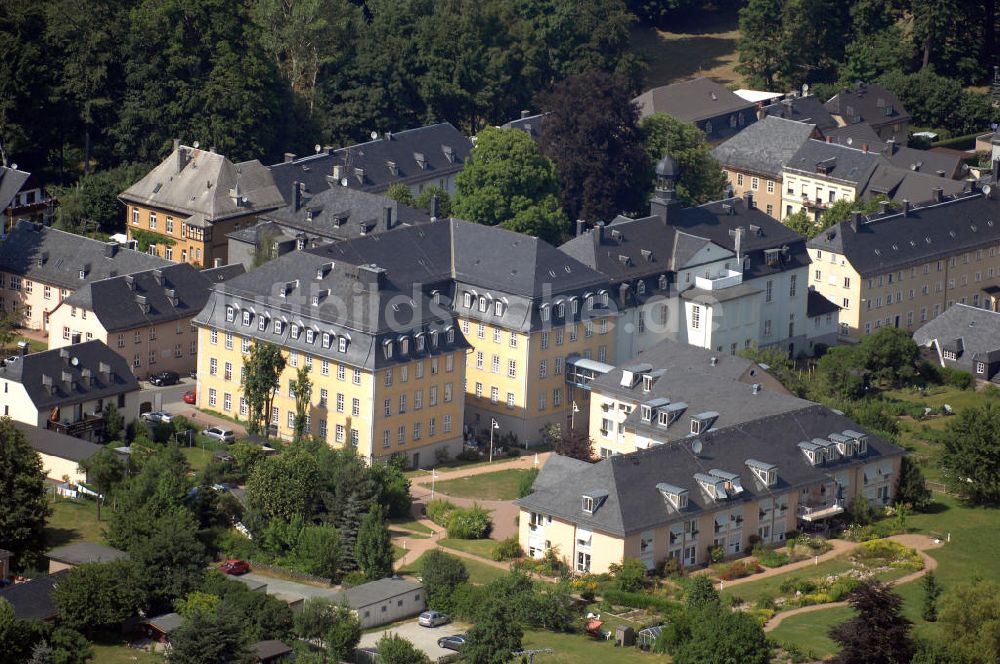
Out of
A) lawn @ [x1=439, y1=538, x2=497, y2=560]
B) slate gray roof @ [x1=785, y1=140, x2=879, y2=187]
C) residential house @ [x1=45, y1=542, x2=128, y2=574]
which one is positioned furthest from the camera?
slate gray roof @ [x1=785, y1=140, x2=879, y2=187]

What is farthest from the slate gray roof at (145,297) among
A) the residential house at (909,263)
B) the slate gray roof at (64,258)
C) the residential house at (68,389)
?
the residential house at (909,263)

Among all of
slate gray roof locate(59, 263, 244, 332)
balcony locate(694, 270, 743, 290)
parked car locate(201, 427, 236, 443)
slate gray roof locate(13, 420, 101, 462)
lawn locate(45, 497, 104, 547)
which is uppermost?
balcony locate(694, 270, 743, 290)

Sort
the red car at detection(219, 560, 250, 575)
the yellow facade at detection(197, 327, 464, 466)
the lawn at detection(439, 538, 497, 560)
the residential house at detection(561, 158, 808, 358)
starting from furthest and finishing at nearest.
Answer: the residential house at detection(561, 158, 808, 358) → the yellow facade at detection(197, 327, 464, 466) → the lawn at detection(439, 538, 497, 560) → the red car at detection(219, 560, 250, 575)

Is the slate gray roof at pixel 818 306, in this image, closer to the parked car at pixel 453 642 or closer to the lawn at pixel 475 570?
the lawn at pixel 475 570

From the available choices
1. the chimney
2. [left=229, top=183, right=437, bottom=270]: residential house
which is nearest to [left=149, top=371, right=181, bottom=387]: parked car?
[left=229, top=183, right=437, bottom=270]: residential house

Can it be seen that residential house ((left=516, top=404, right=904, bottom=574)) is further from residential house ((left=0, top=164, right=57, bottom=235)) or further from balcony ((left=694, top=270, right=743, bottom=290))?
residential house ((left=0, top=164, right=57, bottom=235))

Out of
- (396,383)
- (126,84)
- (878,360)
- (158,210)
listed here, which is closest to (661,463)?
(396,383)
